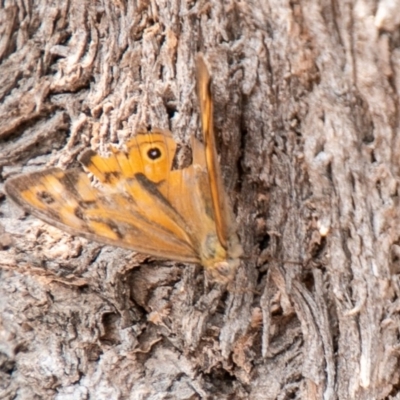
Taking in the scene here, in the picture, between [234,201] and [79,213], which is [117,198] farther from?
[234,201]

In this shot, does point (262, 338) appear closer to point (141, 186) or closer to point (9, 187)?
point (141, 186)

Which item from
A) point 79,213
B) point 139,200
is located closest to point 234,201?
point 139,200

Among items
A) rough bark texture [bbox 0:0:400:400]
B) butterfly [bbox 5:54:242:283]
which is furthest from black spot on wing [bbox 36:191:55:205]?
rough bark texture [bbox 0:0:400:400]

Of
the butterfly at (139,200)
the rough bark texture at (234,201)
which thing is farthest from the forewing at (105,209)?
the rough bark texture at (234,201)

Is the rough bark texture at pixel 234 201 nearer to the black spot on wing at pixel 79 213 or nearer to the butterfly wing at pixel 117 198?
the butterfly wing at pixel 117 198

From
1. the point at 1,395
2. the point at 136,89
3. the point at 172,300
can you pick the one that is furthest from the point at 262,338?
the point at 1,395

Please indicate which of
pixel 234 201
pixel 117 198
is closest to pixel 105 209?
pixel 117 198
